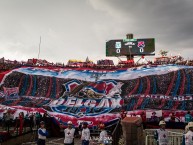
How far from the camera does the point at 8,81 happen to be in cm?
3694

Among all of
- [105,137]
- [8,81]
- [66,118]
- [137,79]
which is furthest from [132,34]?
[105,137]

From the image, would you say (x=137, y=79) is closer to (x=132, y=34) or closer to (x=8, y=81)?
(x=8, y=81)

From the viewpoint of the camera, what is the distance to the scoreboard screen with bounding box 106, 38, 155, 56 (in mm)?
55125

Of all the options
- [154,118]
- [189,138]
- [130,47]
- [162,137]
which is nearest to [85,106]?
[154,118]

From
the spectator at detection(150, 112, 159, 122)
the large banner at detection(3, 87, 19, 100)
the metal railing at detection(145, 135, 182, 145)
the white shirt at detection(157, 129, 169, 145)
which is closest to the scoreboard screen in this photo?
the large banner at detection(3, 87, 19, 100)

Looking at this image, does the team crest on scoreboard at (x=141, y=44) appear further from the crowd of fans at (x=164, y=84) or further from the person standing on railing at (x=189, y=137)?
the person standing on railing at (x=189, y=137)

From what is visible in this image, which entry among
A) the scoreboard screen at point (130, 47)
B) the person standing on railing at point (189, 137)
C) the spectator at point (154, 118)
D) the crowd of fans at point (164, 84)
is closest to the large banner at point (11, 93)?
the crowd of fans at point (164, 84)

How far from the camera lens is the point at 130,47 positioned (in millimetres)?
56250

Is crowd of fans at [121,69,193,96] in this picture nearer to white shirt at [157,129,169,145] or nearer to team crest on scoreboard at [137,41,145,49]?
team crest on scoreboard at [137,41,145,49]

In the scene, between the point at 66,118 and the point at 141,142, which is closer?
the point at 141,142

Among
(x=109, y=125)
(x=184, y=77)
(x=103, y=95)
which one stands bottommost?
(x=109, y=125)

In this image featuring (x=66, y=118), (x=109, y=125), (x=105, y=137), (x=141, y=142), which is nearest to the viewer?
(x=141, y=142)

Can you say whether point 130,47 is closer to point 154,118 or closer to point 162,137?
point 154,118

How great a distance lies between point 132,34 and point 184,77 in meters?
26.7
